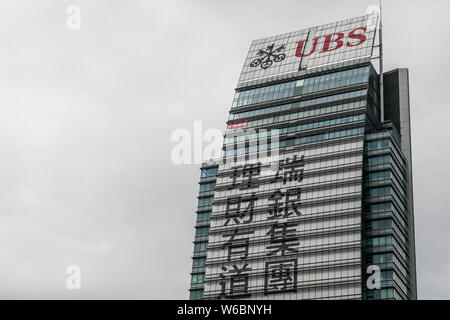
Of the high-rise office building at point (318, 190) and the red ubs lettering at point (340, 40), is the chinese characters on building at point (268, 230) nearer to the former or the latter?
the high-rise office building at point (318, 190)

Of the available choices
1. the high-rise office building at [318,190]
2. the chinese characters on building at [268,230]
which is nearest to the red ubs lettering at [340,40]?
the high-rise office building at [318,190]

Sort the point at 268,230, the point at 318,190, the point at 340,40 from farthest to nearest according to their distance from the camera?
the point at 340,40
the point at 268,230
the point at 318,190

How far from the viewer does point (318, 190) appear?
17875cm

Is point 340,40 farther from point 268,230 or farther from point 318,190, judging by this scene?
point 268,230

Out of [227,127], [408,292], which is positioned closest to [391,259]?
[408,292]

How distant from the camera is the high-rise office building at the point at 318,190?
17125 cm

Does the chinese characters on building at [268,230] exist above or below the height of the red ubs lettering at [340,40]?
below

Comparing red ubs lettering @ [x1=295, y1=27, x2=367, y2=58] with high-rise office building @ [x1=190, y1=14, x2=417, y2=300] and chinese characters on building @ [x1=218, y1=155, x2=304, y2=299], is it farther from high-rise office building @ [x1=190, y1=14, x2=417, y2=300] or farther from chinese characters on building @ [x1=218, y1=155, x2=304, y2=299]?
chinese characters on building @ [x1=218, y1=155, x2=304, y2=299]

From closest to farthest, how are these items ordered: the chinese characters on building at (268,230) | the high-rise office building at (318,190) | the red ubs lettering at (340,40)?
1. the high-rise office building at (318,190)
2. the chinese characters on building at (268,230)
3. the red ubs lettering at (340,40)

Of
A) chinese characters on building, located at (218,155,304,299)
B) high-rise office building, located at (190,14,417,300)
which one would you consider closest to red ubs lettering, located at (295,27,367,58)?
high-rise office building, located at (190,14,417,300)

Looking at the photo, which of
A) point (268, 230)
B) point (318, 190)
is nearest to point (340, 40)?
point (318, 190)

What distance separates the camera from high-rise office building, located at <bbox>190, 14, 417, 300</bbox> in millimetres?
171250

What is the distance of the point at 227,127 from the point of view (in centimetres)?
19950

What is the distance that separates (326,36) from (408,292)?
228 ft
